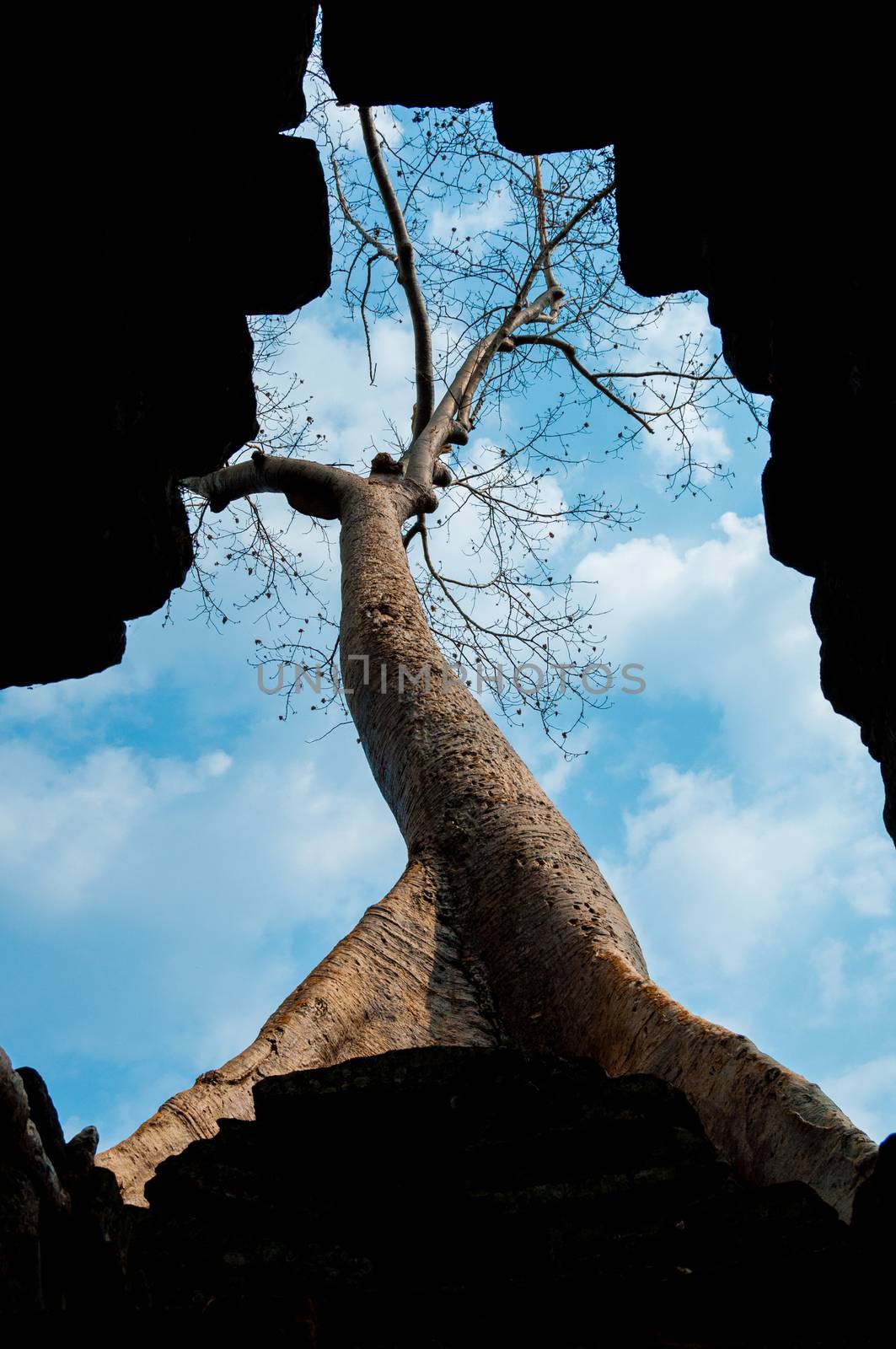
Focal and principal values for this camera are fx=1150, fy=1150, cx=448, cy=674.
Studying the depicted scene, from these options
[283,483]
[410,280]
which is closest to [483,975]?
[283,483]

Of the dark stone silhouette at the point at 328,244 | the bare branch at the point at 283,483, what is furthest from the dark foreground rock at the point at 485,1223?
the bare branch at the point at 283,483

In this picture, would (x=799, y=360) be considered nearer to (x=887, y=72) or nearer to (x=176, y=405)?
(x=887, y=72)

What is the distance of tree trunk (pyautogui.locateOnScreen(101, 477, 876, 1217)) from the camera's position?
8.95 ft

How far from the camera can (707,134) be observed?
2170mm

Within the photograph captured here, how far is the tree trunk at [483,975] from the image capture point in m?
2.73

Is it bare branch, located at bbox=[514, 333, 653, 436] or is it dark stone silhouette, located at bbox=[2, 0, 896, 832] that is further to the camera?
bare branch, located at bbox=[514, 333, 653, 436]

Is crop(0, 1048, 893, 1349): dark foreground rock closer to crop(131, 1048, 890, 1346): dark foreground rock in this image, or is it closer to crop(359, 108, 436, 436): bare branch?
crop(131, 1048, 890, 1346): dark foreground rock

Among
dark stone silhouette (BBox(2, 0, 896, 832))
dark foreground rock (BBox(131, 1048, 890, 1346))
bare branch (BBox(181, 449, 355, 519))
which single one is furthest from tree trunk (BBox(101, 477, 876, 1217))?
bare branch (BBox(181, 449, 355, 519))

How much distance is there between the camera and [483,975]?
391 cm

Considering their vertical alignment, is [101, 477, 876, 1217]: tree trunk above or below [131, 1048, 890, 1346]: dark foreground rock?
above

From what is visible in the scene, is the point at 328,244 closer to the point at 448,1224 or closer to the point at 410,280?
the point at 448,1224

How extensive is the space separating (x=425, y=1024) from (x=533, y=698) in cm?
582

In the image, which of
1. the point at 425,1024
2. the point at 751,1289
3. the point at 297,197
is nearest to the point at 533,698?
the point at 425,1024

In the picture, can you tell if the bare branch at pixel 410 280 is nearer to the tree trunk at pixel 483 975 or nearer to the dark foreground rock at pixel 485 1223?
the tree trunk at pixel 483 975
